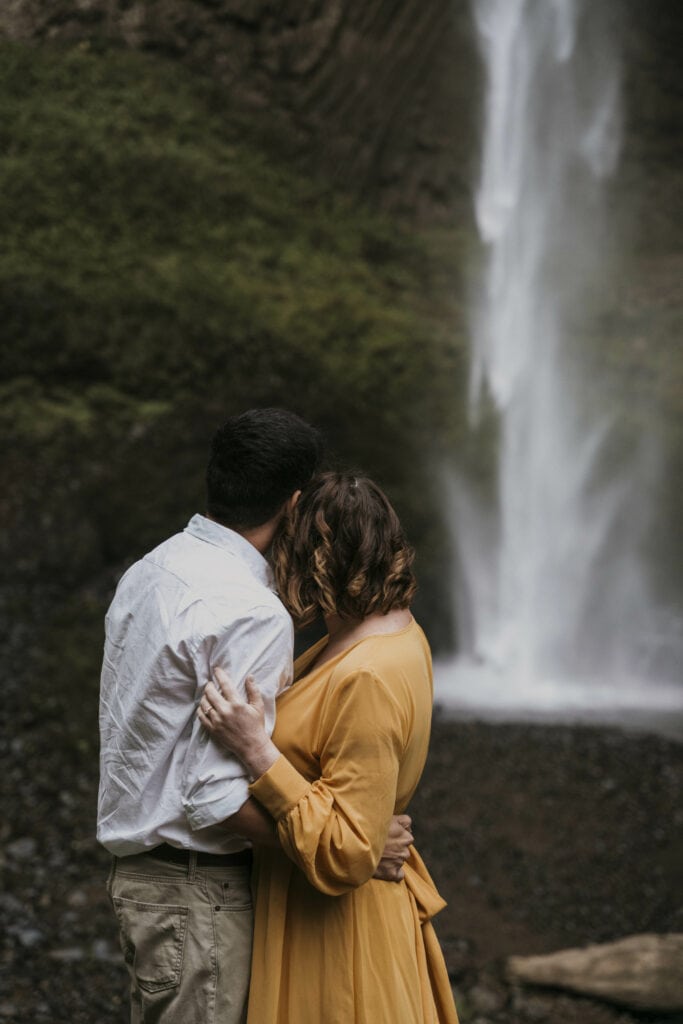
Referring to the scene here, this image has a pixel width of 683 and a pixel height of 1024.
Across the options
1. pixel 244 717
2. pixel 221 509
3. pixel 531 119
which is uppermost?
pixel 531 119

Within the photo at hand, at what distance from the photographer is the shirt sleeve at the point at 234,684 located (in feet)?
6.53

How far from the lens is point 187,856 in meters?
2.14

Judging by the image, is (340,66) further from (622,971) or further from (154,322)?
(622,971)

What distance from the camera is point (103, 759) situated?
2.16m

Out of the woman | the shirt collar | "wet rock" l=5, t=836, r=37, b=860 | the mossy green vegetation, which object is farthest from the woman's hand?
the mossy green vegetation

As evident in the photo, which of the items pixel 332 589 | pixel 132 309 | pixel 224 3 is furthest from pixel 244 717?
pixel 224 3

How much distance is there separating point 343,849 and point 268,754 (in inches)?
9.5

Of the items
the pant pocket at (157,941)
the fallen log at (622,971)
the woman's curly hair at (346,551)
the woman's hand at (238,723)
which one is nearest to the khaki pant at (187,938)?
the pant pocket at (157,941)

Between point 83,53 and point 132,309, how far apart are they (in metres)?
2.64

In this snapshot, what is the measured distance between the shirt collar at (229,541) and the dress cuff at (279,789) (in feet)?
1.44

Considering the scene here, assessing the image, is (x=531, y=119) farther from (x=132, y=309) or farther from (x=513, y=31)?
(x=132, y=309)

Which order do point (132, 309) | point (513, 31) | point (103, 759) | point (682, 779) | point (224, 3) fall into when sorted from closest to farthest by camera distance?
point (103, 759) < point (682, 779) < point (132, 309) < point (224, 3) < point (513, 31)

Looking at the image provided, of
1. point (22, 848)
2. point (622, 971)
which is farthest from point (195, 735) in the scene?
point (22, 848)

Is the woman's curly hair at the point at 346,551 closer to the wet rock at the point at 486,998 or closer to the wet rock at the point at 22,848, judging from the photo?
the wet rock at the point at 486,998
